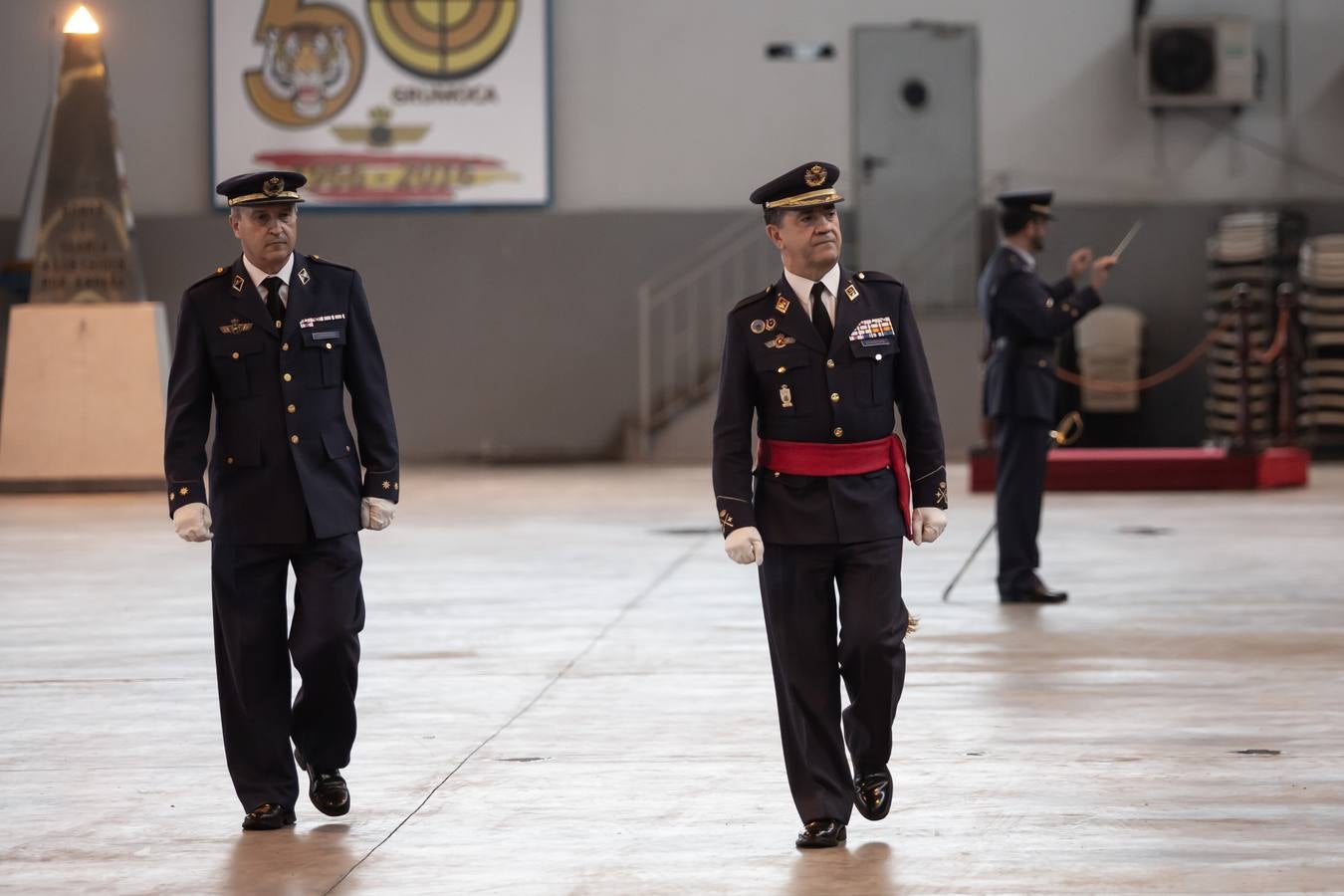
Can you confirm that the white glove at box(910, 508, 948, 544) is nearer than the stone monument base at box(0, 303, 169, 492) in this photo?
Yes

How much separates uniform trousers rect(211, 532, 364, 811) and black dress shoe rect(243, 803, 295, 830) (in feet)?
0.05

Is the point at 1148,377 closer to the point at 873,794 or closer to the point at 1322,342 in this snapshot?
the point at 1322,342

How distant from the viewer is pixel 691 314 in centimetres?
1789

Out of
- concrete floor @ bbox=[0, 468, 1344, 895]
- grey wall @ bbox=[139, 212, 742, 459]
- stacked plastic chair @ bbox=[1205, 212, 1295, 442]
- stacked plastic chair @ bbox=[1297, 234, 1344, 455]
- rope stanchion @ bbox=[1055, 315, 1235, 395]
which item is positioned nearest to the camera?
concrete floor @ bbox=[0, 468, 1344, 895]

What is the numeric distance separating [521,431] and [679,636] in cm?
1128

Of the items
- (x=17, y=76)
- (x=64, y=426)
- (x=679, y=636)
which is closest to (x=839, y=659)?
(x=679, y=636)

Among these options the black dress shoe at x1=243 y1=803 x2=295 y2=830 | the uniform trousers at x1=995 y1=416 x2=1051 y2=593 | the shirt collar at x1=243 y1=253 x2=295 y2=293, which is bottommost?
the black dress shoe at x1=243 y1=803 x2=295 y2=830

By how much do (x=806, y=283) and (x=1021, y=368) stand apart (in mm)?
3604

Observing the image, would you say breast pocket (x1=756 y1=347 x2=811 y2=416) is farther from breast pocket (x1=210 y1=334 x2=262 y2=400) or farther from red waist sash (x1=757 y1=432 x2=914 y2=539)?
breast pocket (x1=210 y1=334 x2=262 y2=400)

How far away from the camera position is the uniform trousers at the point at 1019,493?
745cm

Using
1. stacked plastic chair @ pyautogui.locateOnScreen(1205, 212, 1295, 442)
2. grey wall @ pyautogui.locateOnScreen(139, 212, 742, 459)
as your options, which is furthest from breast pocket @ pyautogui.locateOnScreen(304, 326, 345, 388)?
grey wall @ pyautogui.locateOnScreen(139, 212, 742, 459)

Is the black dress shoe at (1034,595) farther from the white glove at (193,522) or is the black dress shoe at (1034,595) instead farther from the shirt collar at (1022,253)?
the white glove at (193,522)

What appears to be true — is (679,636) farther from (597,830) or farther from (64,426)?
(64,426)

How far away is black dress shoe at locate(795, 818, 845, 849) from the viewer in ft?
12.5
